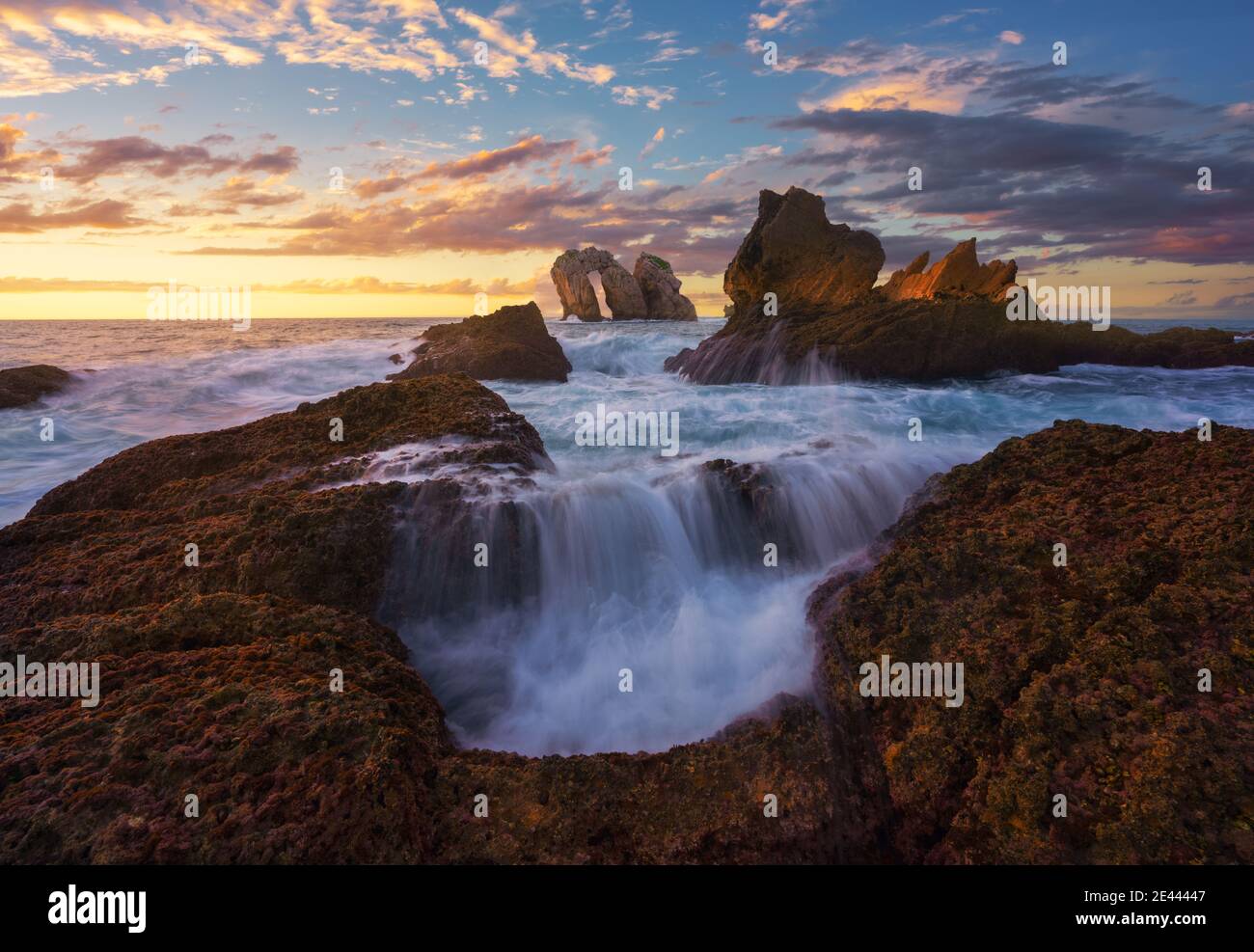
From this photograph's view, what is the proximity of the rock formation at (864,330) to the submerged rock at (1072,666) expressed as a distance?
1408 centimetres

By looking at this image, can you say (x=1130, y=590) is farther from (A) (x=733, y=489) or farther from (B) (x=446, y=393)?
(B) (x=446, y=393)

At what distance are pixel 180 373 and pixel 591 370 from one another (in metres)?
15.1

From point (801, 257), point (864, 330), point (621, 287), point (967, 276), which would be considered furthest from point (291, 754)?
point (621, 287)

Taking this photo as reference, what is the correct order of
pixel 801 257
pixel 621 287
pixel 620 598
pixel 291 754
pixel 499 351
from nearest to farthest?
pixel 291 754 → pixel 620 598 → pixel 499 351 → pixel 801 257 → pixel 621 287

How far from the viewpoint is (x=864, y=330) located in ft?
62.8

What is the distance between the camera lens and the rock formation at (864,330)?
18500mm

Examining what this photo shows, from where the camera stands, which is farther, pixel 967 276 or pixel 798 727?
pixel 967 276

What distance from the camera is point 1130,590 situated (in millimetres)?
3809

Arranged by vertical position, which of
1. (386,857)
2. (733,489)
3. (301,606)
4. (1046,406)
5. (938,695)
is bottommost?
(386,857)

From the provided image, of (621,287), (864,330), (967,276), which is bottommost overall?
(864,330)

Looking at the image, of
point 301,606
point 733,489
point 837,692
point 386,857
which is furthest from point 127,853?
point 733,489

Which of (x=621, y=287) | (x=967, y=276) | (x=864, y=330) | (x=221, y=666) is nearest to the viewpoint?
(x=221, y=666)

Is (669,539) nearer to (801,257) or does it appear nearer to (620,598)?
(620,598)

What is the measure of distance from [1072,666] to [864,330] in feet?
56.5
